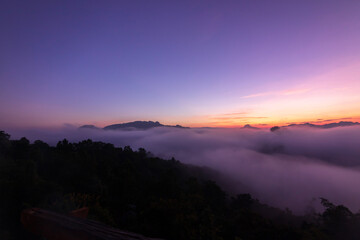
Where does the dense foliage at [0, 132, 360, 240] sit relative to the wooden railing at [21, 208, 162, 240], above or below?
below

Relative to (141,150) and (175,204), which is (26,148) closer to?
(175,204)

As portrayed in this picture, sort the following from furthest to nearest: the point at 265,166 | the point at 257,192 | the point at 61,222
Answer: the point at 265,166, the point at 257,192, the point at 61,222

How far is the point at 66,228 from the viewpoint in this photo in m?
1.08

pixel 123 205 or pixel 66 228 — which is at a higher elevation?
pixel 66 228

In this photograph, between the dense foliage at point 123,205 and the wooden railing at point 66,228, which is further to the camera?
the dense foliage at point 123,205

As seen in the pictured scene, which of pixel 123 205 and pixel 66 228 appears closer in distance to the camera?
pixel 66 228

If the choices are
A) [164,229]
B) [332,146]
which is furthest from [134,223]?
[332,146]

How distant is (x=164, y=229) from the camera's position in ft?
38.6

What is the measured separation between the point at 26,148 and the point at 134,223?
54.4ft

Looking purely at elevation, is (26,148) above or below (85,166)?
above

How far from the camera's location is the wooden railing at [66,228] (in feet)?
3.29

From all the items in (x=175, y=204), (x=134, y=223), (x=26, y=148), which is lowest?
(x=134, y=223)

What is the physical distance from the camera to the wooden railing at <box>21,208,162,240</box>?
3.29ft

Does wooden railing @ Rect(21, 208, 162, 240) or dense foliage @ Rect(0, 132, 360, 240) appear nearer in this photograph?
wooden railing @ Rect(21, 208, 162, 240)
